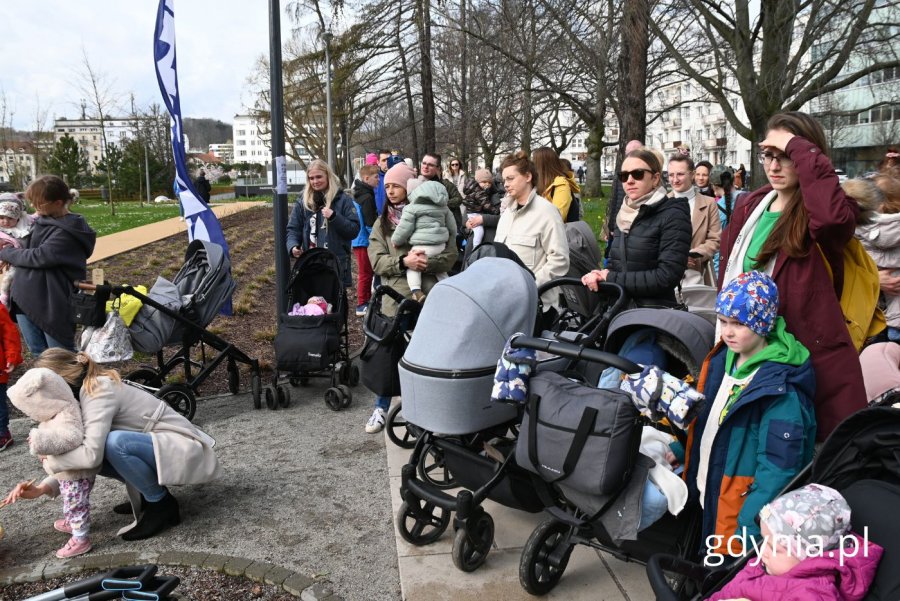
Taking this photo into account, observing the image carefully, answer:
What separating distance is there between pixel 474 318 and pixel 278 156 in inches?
167

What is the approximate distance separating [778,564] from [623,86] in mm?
9210

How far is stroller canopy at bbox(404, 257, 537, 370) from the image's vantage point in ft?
10.9

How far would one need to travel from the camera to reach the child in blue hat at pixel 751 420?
102 inches

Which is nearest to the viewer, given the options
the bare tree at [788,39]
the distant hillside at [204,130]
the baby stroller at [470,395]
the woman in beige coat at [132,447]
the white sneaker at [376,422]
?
the baby stroller at [470,395]

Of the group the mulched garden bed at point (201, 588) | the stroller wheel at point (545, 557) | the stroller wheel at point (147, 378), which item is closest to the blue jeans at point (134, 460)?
the mulched garden bed at point (201, 588)

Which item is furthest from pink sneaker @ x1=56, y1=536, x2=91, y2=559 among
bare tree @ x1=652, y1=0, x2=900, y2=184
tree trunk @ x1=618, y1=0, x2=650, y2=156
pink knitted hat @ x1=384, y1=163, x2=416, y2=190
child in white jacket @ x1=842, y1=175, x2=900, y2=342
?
bare tree @ x1=652, y1=0, x2=900, y2=184

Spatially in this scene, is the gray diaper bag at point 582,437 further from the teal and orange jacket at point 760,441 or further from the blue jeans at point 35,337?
the blue jeans at point 35,337

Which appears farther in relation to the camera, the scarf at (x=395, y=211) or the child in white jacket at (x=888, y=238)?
the scarf at (x=395, y=211)

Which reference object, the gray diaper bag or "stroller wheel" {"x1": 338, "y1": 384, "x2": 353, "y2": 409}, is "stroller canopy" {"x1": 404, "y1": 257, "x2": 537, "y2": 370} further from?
"stroller wheel" {"x1": 338, "y1": 384, "x2": 353, "y2": 409}

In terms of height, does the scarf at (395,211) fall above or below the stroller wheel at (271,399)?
above

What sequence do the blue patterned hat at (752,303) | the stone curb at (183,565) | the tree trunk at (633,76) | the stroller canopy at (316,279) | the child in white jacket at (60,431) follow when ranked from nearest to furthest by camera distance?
the blue patterned hat at (752,303) < the stone curb at (183,565) < the child in white jacket at (60,431) < the stroller canopy at (316,279) < the tree trunk at (633,76)

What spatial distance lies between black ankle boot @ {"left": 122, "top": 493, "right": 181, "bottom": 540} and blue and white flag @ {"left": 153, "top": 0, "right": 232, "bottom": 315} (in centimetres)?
265

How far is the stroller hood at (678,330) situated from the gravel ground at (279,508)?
166cm

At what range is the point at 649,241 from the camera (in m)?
4.03
